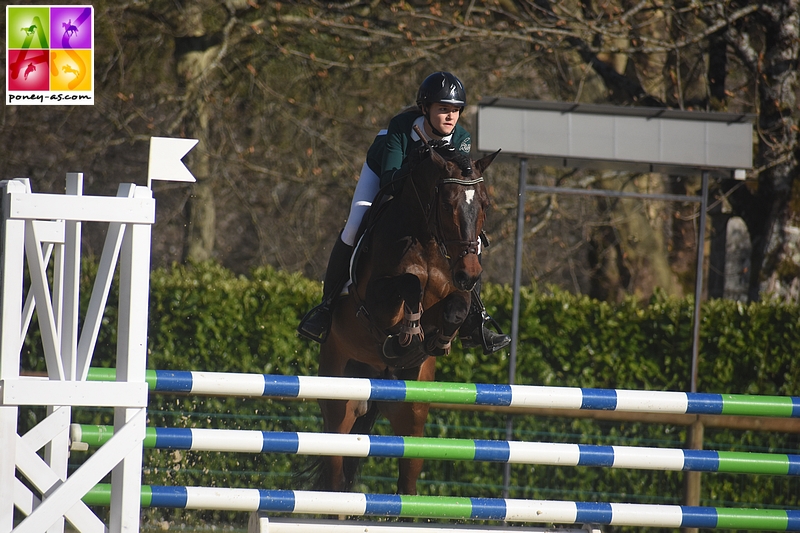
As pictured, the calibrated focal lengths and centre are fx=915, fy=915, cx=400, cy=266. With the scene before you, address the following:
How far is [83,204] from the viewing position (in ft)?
9.29

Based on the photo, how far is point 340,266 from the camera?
4.44 m

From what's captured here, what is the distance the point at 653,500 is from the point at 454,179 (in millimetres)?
3187

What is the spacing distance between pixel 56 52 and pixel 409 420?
7.37ft

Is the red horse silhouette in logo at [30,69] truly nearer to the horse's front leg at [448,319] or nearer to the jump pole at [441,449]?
the jump pole at [441,449]

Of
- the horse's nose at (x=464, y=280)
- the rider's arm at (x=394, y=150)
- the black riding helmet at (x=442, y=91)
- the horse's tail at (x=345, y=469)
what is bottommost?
the horse's tail at (x=345, y=469)

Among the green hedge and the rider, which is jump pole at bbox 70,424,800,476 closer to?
the rider

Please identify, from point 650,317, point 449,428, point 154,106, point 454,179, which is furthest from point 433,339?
point 154,106

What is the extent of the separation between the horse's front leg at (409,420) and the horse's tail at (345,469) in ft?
0.91

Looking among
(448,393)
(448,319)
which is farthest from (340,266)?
(448,393)

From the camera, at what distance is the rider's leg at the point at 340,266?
4383 millimetres

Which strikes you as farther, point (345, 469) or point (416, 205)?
point (345, 469)

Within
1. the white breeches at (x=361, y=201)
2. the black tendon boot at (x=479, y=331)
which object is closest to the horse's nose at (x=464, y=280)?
the black tendon boot at (x=479, y=331)

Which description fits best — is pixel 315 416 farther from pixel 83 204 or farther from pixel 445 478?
pixel 83 204

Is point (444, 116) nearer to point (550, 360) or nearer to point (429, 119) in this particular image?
point (429, 119)
